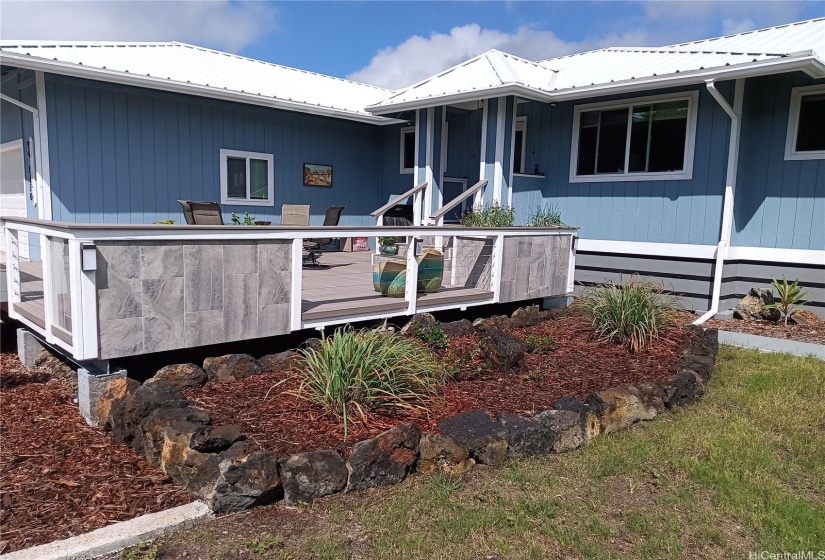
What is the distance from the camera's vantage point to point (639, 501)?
10.8 feet

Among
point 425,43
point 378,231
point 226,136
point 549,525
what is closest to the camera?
point 549,525

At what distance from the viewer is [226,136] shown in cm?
1040

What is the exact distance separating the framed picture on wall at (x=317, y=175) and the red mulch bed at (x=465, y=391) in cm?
684

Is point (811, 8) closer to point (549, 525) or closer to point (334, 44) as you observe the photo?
point (334, 44)

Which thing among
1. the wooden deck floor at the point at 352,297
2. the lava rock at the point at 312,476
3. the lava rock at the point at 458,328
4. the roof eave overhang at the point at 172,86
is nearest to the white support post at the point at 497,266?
the wooden deck floor at the point at 352,297

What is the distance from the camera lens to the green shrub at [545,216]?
9086 millimetres

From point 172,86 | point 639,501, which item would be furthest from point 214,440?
point 172,86

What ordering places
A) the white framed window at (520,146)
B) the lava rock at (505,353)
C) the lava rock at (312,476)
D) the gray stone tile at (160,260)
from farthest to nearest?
the white framed window at (520,146), the lava rock at (505,353), the gray stone tile at (160,260), the lava rock at (312,476)

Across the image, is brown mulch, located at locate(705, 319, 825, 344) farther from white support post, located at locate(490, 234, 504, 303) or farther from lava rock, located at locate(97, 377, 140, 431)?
lava rock, located at locate(97, 377, 140, 431)

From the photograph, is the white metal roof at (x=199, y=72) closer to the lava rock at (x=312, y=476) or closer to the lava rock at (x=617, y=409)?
the lava rock at (x=312, y=476)

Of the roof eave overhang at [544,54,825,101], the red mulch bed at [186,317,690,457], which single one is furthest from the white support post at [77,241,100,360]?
the roof eave overhang at [544,54,825,101]

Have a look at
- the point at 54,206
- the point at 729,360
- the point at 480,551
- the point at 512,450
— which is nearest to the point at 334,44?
the point at 54,206

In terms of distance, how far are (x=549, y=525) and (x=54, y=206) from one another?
28.0 feet

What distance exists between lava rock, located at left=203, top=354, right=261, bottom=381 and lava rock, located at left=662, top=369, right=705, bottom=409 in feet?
11.0
